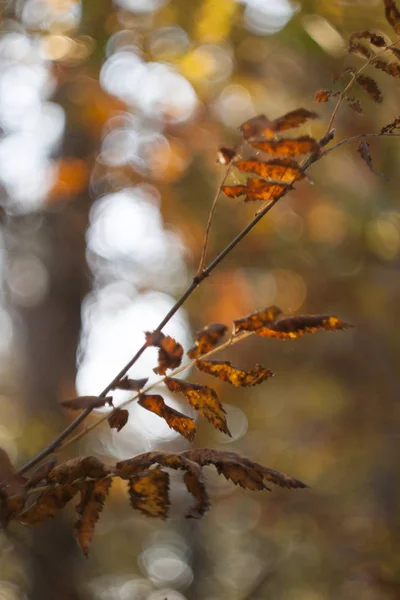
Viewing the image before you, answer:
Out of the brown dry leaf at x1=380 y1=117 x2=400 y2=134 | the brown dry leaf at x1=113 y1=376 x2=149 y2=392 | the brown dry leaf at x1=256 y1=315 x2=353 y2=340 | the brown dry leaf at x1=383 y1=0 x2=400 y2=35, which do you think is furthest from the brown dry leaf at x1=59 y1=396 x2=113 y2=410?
the brown dry leaf at x1=383 y1=0 x2=400 y2=35

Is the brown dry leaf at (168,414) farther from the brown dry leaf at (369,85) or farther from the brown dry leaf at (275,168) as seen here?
the brown dry leaf at (369,85)

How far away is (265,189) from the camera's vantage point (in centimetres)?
86

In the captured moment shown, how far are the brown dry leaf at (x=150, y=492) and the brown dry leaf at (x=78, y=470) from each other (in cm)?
4

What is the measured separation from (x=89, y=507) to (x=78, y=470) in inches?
3.3

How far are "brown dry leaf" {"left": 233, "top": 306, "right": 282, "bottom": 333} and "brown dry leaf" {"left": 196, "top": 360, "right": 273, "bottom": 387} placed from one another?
63 millimetres

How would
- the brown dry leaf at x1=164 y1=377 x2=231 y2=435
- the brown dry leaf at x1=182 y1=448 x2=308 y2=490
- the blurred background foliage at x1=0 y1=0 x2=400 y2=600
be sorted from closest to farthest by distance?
the brown dry leaf at x1=182 y1=448 x2=308 y2=490 < the brown dry leaf at x1=164 y1=377 x2=231 y2=435 < the blurred background foliage at x1=0 y1=0 x2=400 y2=600

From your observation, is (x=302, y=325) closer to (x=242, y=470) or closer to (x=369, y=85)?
(x=242, y=470)

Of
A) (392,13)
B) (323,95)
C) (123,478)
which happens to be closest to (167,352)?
(123,478)

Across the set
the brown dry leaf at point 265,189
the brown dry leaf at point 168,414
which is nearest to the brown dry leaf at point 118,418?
the brown dry leaf at point 168,414

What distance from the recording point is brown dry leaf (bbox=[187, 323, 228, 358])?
0.88 m

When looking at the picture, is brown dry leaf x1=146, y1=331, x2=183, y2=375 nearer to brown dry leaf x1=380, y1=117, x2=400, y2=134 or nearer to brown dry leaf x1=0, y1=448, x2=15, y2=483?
brown dry leaf x1=0, y1=448, x2=15, y2=483

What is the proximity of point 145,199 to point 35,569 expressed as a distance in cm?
228

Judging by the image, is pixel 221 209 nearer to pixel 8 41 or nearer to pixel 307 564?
pixel 8 41

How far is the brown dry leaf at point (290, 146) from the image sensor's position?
0.79 meters
